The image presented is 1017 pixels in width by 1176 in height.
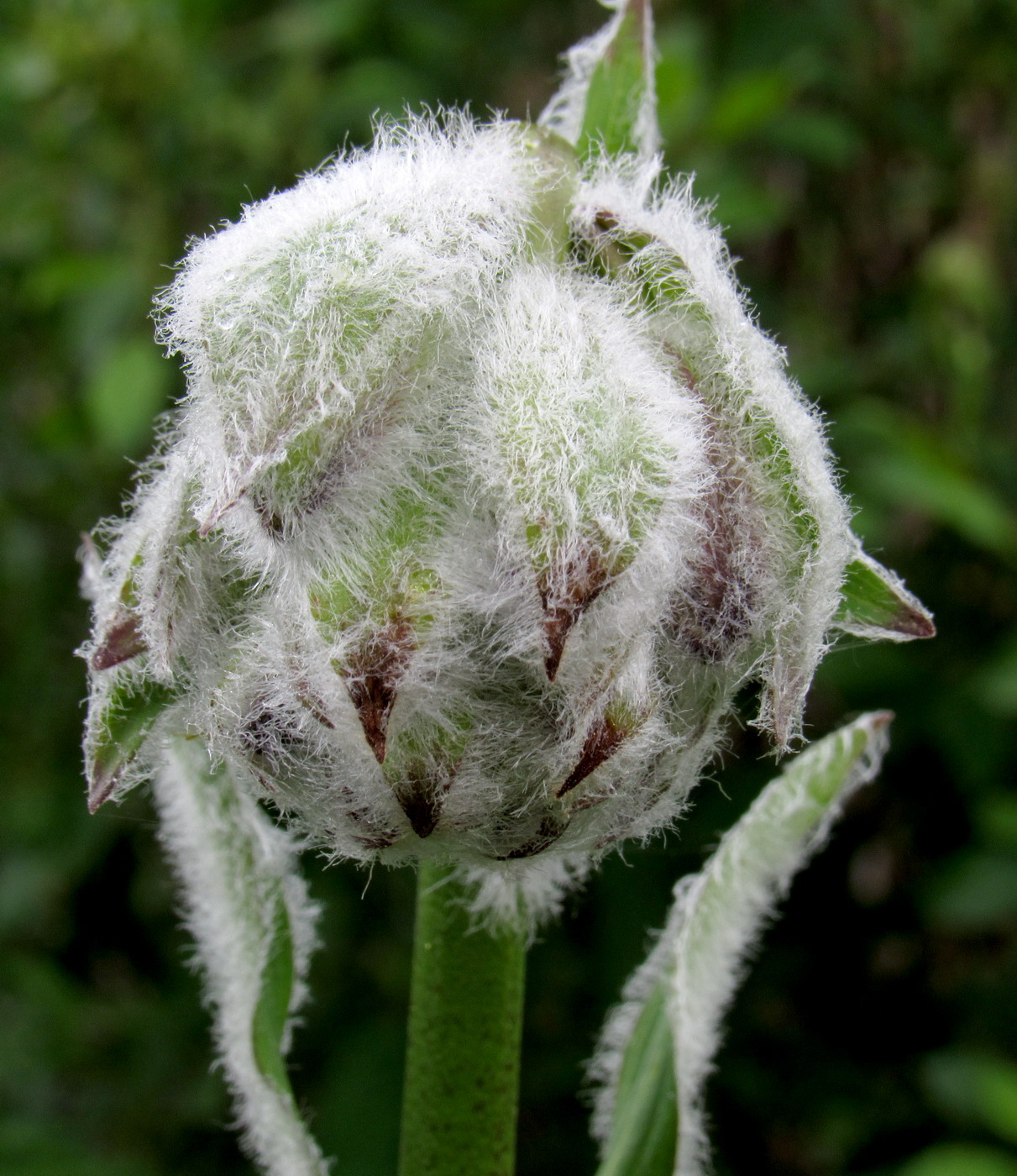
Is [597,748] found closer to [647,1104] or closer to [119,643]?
[119,643]

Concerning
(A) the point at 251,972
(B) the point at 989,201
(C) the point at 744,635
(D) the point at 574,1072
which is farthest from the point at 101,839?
(B) the point at 989,201

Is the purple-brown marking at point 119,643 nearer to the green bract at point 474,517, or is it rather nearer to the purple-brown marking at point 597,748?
the green bract at point 474,517

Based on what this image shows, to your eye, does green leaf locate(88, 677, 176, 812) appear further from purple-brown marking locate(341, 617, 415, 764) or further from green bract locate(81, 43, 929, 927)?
purple-brown marking locate(341, 617, 415, 764)

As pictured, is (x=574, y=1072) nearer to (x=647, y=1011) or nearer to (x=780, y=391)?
(x=647, y=1011)

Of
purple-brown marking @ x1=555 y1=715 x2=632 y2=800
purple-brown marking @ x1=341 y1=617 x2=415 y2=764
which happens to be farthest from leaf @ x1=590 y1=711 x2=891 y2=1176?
purple-brown marking @ x1=341 y1=617 x2=415 y2=764

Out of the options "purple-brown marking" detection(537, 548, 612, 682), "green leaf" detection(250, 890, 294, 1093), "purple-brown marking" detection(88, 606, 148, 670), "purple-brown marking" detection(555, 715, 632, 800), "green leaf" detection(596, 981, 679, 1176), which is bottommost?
"green leaf" detection(596, 981, 679, 1176)
